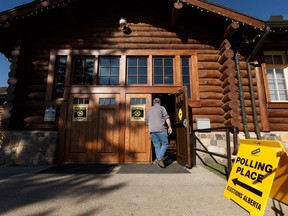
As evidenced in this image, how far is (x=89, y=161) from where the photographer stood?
5.27 meters

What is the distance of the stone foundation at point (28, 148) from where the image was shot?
16.9ft

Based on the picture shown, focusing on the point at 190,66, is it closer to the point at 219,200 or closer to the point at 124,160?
the point at 124,160

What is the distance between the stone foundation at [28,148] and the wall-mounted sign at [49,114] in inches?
16.4

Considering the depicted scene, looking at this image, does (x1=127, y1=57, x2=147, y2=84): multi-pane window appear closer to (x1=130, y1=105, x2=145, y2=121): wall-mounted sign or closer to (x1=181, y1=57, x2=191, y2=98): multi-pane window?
(x1=130, y1=105, x2=145, y2=121): wall-mounted sign

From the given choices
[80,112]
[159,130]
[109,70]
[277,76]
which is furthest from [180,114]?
[277,76]

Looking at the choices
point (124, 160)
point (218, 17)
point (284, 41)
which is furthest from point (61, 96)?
point (284, 41)

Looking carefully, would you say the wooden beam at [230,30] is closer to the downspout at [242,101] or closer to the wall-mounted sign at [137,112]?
the downspout at [242,101]

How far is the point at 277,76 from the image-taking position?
594 cm

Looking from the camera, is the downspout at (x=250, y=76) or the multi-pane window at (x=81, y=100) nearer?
the downspout at (x=250, y=76)

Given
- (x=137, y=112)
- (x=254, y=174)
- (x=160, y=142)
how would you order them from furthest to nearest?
(x=137, y=112)
(x=160, y=142)
(x=254, y=174)

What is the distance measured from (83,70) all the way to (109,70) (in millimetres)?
929

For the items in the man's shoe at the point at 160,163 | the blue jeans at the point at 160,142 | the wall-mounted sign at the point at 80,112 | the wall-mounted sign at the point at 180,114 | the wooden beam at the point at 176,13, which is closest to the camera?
the man's shoe at the point at 160,163

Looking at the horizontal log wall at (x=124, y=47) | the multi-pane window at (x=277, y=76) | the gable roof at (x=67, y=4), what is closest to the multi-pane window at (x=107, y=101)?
the horizontal log wall at (x=124, y=47)

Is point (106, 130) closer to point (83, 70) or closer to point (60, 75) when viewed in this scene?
point (83, 70)
